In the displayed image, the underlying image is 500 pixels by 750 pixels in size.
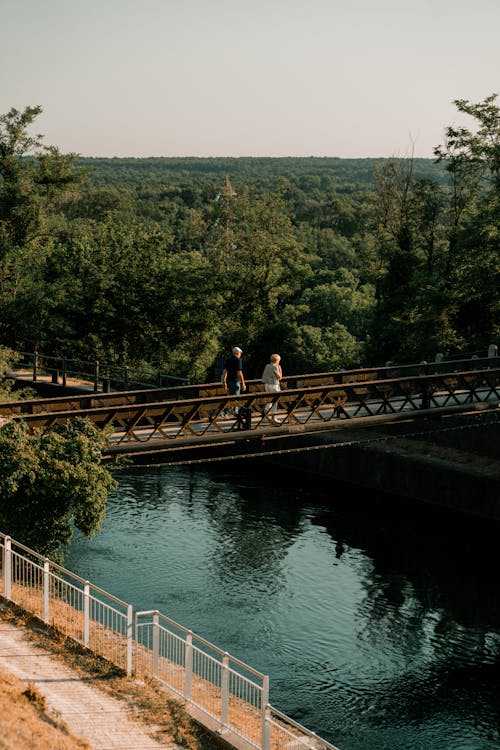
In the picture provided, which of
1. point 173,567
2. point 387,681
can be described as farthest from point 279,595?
point 387,681

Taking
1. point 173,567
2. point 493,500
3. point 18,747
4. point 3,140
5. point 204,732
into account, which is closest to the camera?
point 18,747

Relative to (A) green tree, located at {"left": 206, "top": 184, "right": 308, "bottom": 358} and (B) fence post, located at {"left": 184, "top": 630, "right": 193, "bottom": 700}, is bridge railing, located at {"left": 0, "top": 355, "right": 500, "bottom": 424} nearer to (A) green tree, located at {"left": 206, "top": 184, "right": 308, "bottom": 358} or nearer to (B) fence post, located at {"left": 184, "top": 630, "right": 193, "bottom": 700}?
(B) fence post, located at {"left": 184, "top": 630, "right": 193, "bottom": 700}

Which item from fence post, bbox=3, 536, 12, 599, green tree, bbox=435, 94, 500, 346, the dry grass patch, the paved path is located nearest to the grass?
the dry grass patch

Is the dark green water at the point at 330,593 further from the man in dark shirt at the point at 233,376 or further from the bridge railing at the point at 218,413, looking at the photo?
the man in dark shirt at the point at 233,376

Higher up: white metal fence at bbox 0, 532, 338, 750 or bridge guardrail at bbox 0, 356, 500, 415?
bridge guardrail at bbox 0, 356, 500, 415

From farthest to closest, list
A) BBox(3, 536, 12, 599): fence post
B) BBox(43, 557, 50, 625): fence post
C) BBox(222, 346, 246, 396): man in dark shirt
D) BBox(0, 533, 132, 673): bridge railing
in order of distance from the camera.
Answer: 1. BBox(222, 346, 246, 396): man in dark shirt
2. BBox(3, 536, 12, 599): fence post
3. BBox(43, 557, 50, 625): fence post
4. BBox(0, 533, 132, 673): bridge railing

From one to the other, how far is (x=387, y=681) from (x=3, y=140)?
132ft

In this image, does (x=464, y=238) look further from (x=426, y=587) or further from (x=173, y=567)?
(x=173, y=567)

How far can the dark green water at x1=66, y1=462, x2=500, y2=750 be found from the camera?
23.3m

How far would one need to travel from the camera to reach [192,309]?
188 feet

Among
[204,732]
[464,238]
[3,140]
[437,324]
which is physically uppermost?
[3,140]

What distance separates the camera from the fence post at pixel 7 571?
18.8m

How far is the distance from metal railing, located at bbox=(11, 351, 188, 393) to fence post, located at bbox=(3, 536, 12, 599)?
2057 cm

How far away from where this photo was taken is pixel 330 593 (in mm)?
30703
